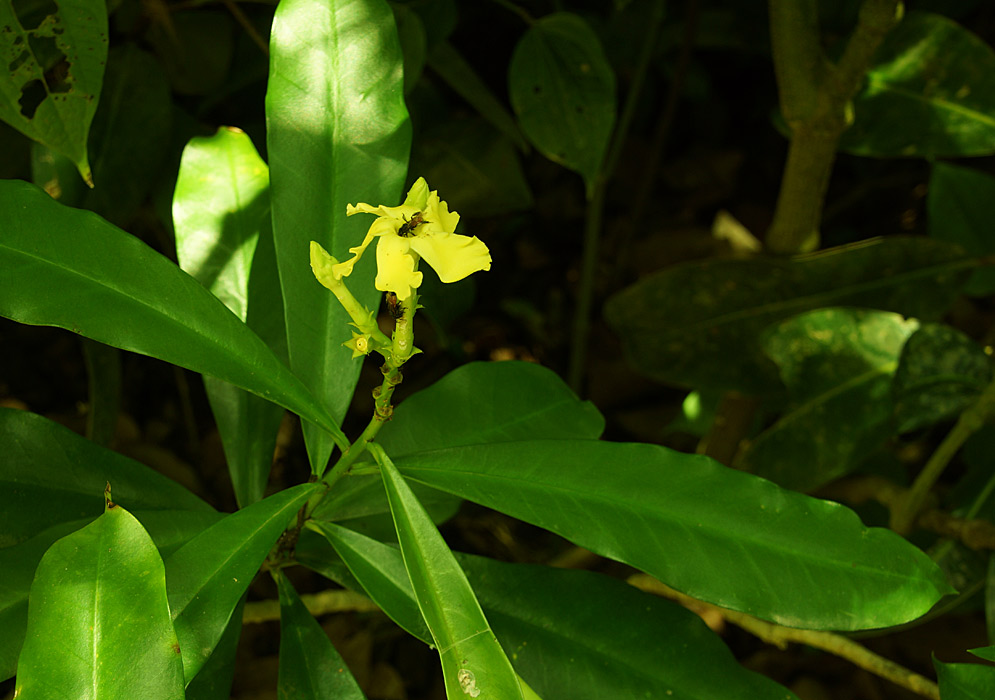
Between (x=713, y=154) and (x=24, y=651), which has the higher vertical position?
(x=24, y=651)

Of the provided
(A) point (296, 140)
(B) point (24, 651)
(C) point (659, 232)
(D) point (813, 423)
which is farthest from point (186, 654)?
(C) point (659, 232)

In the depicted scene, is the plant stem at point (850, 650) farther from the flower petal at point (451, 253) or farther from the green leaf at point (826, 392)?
the flower petal at point (451, 253)

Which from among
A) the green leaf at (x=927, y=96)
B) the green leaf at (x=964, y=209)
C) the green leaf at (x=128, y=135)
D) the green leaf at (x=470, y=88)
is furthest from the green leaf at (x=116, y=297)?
the green leaf at (x=964, y=209)

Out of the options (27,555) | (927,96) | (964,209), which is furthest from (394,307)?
(964,209)

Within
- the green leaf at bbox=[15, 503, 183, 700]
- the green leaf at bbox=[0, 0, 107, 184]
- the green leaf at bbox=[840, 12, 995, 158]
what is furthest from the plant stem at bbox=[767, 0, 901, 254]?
the green leaf at bbox=[15, 503, 183, 700]

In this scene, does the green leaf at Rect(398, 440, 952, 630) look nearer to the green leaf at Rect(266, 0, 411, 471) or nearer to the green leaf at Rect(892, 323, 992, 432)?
the green leaf at Rect(266, 0, 411, 471)

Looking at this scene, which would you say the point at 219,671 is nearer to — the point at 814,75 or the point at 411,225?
the point at 411,225

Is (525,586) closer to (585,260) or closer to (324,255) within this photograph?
(324,255)
